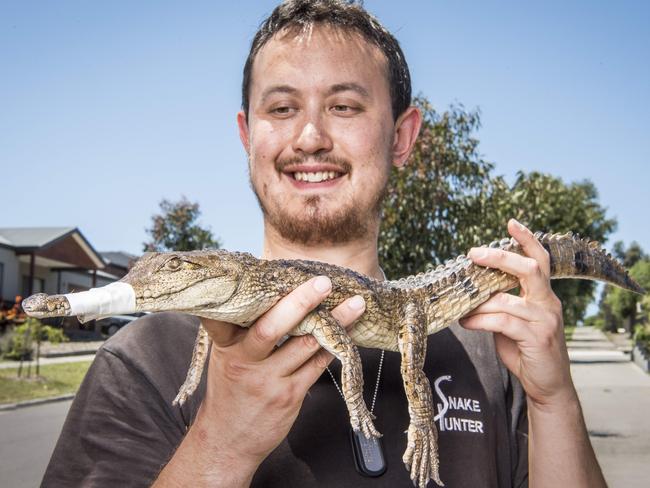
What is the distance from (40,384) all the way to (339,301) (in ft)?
57.9

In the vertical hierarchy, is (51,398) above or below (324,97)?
below

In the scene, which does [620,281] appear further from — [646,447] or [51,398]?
[51,398]

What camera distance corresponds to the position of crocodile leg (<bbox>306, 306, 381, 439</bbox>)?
2254 millimetres

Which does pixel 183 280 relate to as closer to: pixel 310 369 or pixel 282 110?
pixel 310 369

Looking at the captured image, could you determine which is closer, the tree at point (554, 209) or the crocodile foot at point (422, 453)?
the crocodile foot at point (422, 453)

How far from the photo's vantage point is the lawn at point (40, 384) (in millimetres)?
16234

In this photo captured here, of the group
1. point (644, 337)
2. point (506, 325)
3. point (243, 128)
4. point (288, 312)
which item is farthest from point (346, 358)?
point (644, 337)

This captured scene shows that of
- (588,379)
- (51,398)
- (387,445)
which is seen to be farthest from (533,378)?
(588,379)

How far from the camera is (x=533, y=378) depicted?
2691 mm

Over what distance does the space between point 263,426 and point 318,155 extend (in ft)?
4.03

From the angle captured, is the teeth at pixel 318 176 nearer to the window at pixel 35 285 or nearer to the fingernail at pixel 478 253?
the fingernail at pixel 478 253

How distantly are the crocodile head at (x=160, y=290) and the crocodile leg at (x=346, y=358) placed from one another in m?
0.30

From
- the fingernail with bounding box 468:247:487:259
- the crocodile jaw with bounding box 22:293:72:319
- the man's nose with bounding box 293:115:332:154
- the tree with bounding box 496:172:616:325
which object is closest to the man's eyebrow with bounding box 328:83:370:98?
the man's nose with bounding box 293:115:332:154

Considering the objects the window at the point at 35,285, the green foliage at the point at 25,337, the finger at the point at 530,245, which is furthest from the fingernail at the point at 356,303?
the window at the point at 35,285
